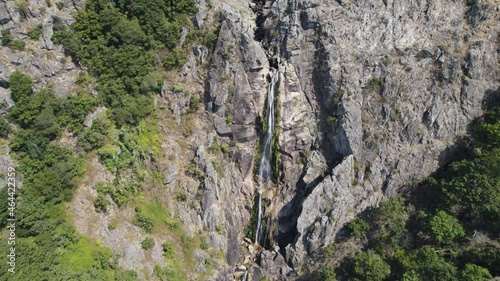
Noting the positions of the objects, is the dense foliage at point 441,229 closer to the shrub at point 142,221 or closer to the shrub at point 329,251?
the shrub at point 329,251

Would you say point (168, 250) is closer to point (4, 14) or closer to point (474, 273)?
point (474, 273)

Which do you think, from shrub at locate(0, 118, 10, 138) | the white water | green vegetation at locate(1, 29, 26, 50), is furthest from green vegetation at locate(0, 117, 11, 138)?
the white water

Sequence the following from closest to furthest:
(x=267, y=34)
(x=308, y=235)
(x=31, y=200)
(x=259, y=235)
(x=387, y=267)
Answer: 1. (x=31, y=200)
2. (x=387, y=267)
3. (x=308, y=235)
4. (x=259, y=235)
5. (x=267, y=34)

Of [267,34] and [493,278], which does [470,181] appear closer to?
[493,278]

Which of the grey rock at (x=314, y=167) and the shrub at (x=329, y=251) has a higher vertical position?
the grey rock at (x=314, y=167)

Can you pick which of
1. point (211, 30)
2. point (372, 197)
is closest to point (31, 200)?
point (211, 30)

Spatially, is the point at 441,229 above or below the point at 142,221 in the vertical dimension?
above

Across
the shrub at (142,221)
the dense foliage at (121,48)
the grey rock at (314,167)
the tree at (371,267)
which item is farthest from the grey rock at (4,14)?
the tree at (371,267)

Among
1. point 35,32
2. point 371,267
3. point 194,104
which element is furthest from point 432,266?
point 35,32
